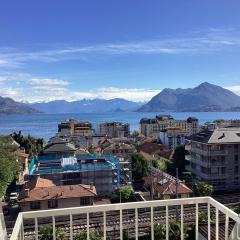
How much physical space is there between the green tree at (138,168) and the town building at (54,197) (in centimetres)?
1041

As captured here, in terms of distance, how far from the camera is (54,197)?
21219 mm

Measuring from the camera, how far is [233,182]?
3006 cm

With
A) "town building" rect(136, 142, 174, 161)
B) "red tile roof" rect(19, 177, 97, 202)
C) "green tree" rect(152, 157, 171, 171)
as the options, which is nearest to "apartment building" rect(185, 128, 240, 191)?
"green tree" rect(152, 157, 171, 171)

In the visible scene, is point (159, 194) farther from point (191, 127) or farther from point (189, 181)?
point (191, 127)

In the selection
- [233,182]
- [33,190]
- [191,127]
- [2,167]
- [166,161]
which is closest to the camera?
[2,167]

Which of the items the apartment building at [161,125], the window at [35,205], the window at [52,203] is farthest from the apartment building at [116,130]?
the window at [35,205]

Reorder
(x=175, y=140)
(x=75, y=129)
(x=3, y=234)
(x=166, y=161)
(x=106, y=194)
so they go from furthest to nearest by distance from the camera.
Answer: (x=75, y=129) < (x=175, y=140) < (x=166, y=161) < (x=106, y=194) < (x=3, y=234)

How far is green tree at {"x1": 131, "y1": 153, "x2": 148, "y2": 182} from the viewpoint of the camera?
1283 inches

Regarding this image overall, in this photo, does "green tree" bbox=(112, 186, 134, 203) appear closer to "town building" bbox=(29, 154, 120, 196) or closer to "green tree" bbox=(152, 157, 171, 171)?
"town building" bbox=(29, 154, 120, 196)

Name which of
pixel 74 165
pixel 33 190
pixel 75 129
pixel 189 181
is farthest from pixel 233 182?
pixel 75 129

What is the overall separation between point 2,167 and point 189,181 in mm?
15769

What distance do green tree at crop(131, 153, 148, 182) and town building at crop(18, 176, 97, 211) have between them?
10.4 m

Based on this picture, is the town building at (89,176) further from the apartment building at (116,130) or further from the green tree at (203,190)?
the apartment building at (116,130)

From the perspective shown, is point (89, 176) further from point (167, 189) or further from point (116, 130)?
point (116, 130)
